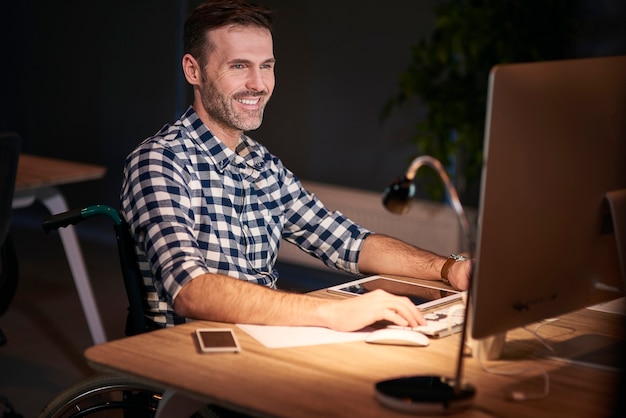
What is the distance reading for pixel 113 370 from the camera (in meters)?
1.67

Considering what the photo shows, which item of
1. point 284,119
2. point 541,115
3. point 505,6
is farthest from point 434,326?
point 284,119

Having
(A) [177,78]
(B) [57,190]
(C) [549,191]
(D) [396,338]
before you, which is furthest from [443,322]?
(A) [177,78]

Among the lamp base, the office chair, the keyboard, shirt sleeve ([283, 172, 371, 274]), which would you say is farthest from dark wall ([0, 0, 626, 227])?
the lamp base

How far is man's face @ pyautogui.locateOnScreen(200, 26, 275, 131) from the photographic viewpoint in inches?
93.7

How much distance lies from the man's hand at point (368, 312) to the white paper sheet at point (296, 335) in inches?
0.7

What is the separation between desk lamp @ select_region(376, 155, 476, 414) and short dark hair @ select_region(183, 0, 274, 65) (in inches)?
34.9

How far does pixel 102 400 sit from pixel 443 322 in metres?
0.74

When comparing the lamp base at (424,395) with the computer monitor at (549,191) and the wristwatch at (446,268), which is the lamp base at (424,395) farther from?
the wristwatch at (446,268)

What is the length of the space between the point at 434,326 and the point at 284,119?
352 cm

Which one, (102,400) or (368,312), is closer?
(368,312)

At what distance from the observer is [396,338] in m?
1.83

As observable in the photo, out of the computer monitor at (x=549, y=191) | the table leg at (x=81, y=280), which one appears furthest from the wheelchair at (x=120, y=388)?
the table leg at (x=81, y=280)

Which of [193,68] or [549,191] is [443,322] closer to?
→ [549,191]

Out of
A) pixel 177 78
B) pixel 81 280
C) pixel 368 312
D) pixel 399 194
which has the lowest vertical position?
pixel 81 280
